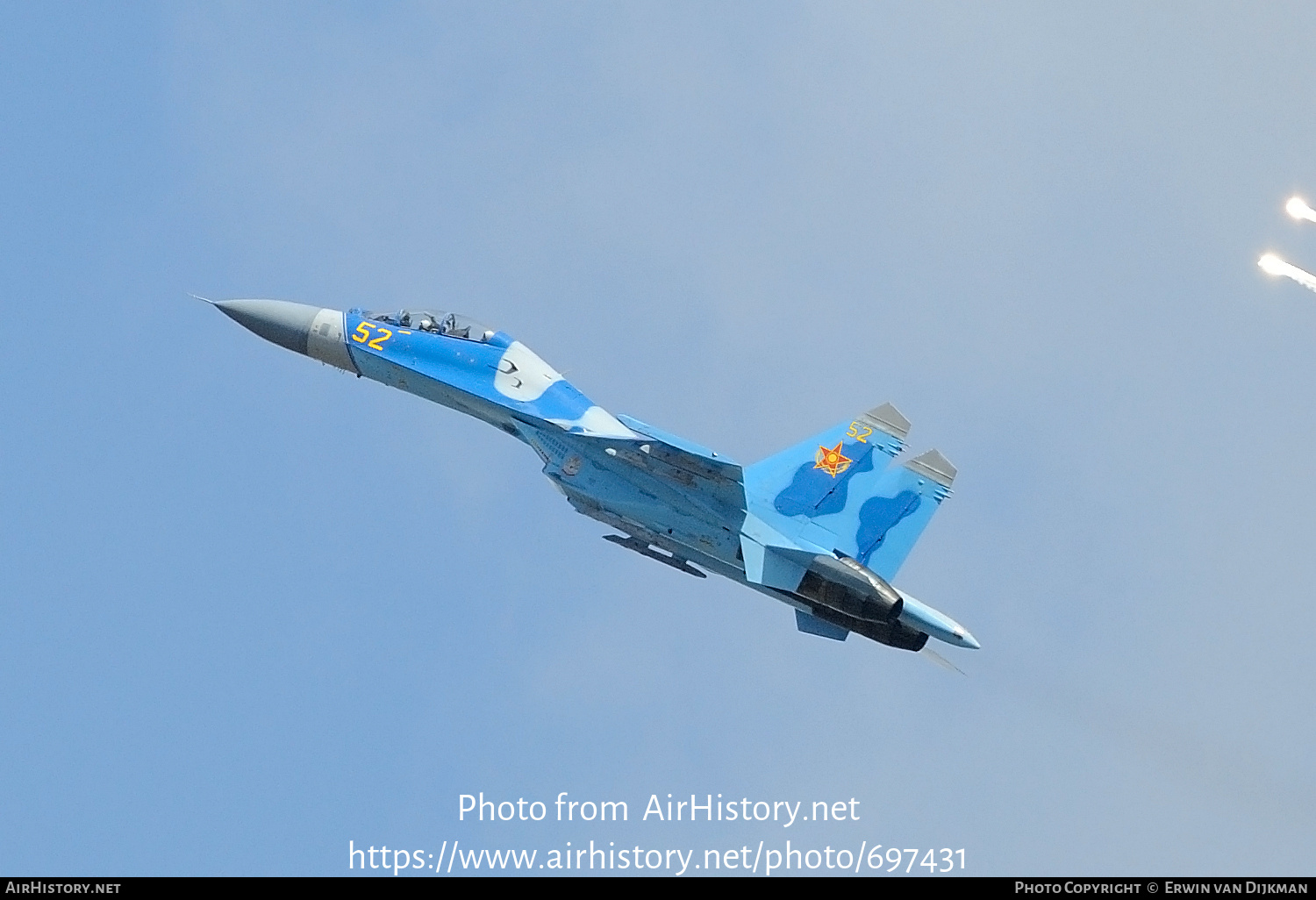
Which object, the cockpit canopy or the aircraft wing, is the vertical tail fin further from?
the cockpit canopy

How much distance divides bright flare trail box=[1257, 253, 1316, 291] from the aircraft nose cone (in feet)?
59.9

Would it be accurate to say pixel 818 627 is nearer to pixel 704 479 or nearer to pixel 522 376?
pixel 704 479

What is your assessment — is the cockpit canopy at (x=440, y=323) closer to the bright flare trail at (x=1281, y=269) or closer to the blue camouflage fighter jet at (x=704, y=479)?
the blue camouflage fighter jet at (x=704, y=479)

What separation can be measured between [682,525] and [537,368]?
3887mm

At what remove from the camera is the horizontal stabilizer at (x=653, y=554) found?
29.9 metres

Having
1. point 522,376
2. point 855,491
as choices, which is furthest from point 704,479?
point 522,376

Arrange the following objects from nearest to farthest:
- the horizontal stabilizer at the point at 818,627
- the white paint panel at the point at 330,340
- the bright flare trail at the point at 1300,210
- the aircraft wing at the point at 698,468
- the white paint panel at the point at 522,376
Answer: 1. the aircraft wing at the point at 698,468
2. the horizontal stabilizer at the point at 818,627
3. the white paint panel at the point at 522,376
4. the white paint panel at the point at 330,340
5. the bright flare trail at the point at 1300,210

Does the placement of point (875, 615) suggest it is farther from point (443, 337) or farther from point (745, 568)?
point (443, 337)

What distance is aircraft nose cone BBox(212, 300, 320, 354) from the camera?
31.4m

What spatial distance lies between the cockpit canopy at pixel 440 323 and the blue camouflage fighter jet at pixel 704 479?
2 cm

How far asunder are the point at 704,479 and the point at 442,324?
231 inches

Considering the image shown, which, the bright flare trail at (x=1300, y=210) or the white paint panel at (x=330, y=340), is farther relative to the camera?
the bright flare trail at (x=1300, y=210)

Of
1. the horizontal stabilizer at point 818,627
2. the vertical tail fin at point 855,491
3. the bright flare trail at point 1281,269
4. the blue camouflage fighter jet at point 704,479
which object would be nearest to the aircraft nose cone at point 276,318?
the blue camouflage fighter jet at point 704,479
